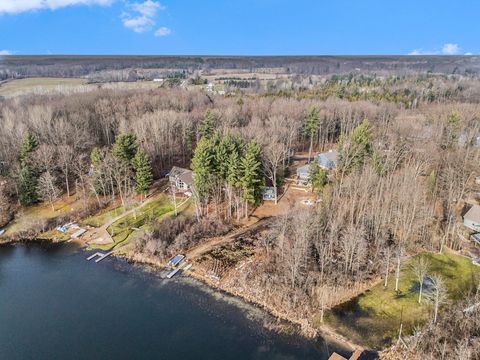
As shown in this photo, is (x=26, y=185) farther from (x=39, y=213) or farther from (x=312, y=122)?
(x=312, y=122)

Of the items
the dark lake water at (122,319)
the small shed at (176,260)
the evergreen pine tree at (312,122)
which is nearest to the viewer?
the dark lake water at (122,319)

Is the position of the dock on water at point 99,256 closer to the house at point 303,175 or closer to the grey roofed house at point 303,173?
the house at point 303,175

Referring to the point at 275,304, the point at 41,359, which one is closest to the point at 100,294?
the point at 41,359

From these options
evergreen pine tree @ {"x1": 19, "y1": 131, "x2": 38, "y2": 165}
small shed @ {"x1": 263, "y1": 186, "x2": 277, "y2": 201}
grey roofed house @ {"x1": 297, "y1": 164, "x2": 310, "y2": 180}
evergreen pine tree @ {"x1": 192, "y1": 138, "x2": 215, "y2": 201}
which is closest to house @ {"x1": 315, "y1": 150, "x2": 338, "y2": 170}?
grey roofed house @ {"x1": 297, "y1": 164, "x2": 310, "y2": 180}

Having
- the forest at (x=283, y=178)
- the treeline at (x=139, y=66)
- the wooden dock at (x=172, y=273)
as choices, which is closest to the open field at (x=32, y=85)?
the treeline at (x=139, y=66)

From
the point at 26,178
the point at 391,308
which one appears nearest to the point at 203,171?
the point at 26,178

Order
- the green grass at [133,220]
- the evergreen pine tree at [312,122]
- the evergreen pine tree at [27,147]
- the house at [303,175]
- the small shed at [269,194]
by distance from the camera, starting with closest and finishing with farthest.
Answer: the green grass at [133,220], the small shed at [269,194], the evergreen pine tree at [27,147], the house at [303,175], the evergreen pine tree at [312,122]

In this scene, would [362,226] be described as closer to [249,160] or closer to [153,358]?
[249,160]

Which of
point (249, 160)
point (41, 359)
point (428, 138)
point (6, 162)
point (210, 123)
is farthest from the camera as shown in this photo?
point (210, 123)
